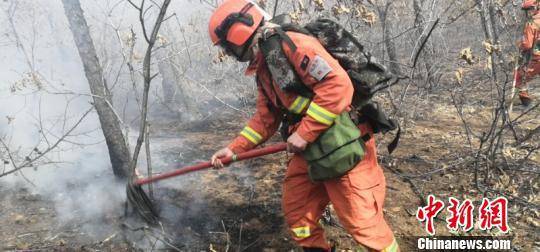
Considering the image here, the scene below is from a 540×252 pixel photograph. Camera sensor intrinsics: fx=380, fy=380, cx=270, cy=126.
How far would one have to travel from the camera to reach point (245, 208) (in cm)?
428

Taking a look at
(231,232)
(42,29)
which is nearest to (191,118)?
(231,232)

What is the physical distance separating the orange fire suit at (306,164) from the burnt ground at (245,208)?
2.35 feet

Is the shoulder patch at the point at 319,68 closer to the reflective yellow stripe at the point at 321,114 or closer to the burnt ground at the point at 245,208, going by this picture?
the reflective yellow stripe at the point at 321,114

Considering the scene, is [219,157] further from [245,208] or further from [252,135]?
[245,208]

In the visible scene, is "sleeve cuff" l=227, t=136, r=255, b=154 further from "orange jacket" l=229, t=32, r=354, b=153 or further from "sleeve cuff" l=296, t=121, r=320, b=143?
"sleeve cuff" l=296, t=121, r=320, b=143

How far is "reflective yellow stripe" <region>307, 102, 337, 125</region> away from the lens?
244cm

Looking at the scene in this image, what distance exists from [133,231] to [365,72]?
273 centimetres

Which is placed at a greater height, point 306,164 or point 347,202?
point 306,164

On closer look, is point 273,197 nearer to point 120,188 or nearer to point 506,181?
point 120,188

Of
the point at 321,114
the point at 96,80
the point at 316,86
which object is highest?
the point at 96,80

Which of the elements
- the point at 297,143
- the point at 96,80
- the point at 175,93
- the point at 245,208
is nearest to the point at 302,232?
the point at 297,143

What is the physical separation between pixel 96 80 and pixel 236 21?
2790 millimetres

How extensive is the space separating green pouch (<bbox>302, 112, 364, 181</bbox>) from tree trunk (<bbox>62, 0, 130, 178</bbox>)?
2.89m

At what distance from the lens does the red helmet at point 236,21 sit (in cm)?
260
